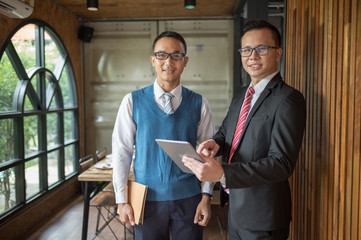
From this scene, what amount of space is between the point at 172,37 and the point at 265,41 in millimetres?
548

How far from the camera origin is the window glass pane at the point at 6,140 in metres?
3.47

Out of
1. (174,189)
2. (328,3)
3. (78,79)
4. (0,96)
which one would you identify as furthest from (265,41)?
(78,79)

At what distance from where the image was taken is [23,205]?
3.72 m

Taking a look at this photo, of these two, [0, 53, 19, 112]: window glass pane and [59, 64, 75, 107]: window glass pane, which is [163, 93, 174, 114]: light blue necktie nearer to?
[0, 53, 19, 112]: window glass pane

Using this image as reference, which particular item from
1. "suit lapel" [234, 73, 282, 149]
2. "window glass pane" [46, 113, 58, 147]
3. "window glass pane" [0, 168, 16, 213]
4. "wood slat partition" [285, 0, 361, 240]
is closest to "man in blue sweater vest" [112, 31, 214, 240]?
"suit lapel" [234, 73, 282, 149]

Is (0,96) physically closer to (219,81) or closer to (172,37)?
(172,37)

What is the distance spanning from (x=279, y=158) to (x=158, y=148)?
2.36 feet

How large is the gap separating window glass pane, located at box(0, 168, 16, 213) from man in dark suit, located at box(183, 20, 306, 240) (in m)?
2.96

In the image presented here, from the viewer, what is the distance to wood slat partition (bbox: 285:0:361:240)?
129 centimetres

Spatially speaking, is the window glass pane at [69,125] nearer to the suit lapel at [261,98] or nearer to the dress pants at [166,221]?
the dress pants at [166,221]

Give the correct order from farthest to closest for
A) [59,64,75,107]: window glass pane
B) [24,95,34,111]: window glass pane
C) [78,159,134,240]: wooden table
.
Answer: [59,64,75,107]: window glass pane < [24,95,34,111]: window glass pane < [78,159,134,240]: wooden table

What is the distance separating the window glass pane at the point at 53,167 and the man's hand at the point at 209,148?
3722 mm

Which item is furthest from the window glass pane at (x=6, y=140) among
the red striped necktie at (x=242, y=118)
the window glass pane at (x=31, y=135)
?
the red striped necktie at (x=242, y=118)

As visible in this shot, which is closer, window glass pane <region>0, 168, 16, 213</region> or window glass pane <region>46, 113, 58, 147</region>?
window glass pane <region>0, 168, 16, 213</region>
